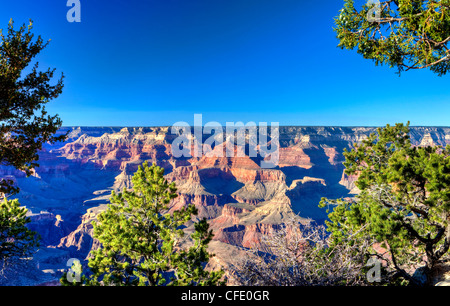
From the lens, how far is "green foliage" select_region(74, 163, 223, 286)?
30.0 feet

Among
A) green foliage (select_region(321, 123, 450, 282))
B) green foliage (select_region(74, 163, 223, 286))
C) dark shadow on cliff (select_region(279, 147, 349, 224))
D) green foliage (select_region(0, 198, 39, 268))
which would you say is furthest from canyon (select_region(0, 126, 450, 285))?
green foliage (select_region(0, 198, 39, 268))

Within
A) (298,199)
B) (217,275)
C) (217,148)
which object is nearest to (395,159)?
(217,275)

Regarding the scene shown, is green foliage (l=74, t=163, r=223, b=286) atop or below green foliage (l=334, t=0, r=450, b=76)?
below

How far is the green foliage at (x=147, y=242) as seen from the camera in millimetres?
9156

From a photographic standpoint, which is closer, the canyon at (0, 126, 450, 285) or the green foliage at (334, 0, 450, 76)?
the green foliage at (334, 0, 450, 76)

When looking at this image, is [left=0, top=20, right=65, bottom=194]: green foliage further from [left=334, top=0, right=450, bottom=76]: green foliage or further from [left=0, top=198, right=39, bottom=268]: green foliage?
[left=334, top=0, right=450, bottom=76]: green foliage

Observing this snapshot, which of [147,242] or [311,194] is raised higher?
[147,242]

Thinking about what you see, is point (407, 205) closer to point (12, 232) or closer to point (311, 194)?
point (12, 232)

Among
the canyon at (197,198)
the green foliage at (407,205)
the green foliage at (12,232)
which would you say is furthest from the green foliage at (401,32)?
the canyon at (197,198)

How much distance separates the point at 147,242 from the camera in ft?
32.6

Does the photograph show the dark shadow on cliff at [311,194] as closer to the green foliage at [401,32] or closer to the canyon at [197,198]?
the canyon at [197,198]

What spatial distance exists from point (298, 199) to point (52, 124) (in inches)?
4912

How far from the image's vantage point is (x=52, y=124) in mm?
9492

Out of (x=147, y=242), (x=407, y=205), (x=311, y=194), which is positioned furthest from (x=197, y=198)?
(x=407, y=205)
